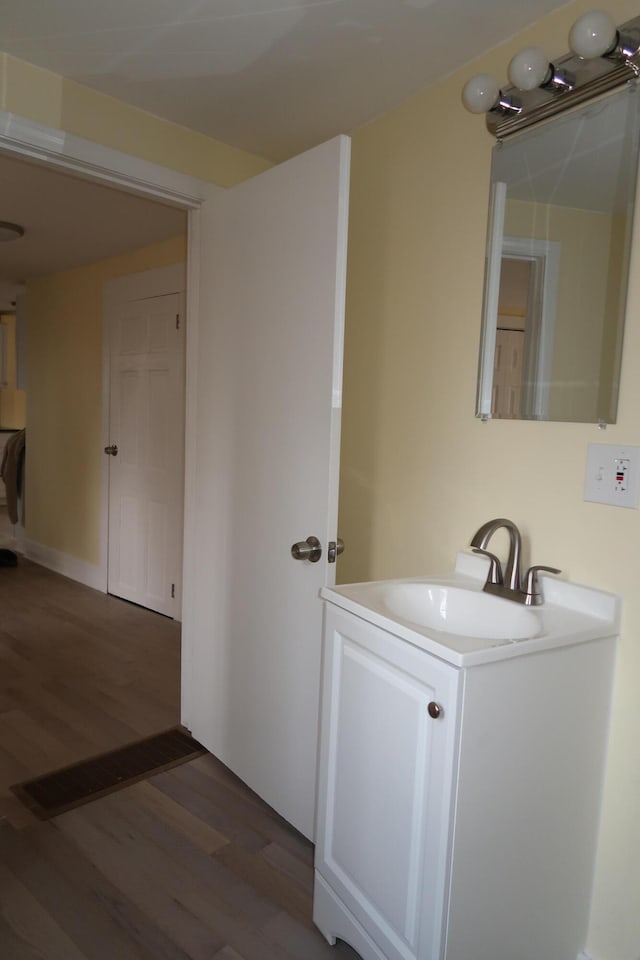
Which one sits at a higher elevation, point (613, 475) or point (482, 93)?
point (482, 93)

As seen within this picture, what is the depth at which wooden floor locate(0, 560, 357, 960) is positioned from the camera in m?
1.56

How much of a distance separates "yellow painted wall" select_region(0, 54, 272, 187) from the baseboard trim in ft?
9.52

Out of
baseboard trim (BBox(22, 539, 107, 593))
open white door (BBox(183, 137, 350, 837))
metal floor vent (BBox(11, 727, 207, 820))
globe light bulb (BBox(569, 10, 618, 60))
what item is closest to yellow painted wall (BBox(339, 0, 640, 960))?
globe light bulb (BBox(569, 10, 618, 60))

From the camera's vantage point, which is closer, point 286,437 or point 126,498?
point 286,437

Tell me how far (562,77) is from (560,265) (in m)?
0.40

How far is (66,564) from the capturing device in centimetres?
473

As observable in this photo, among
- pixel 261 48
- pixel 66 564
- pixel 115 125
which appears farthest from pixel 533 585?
pixel 66 564

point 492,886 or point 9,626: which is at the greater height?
point 492,886

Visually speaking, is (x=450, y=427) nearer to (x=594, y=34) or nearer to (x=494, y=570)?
(x=494, y=570)

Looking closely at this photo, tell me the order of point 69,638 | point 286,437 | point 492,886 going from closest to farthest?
point 492,886, point 286,437, point 69,638

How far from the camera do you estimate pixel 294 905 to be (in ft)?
5.54

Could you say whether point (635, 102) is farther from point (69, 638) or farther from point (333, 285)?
point (69, 638)

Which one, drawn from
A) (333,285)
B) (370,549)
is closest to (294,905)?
(370,549)

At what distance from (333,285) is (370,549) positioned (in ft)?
2.84
